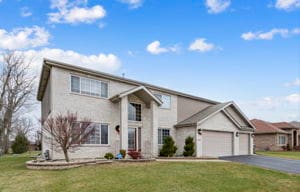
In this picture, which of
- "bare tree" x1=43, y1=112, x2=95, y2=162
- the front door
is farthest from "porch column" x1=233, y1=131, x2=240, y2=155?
"bare tree" x1=43, y1=112, x2=95, y2=162

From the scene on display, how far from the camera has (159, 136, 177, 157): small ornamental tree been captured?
84.1 feet

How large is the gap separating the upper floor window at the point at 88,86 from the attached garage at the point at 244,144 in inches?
610

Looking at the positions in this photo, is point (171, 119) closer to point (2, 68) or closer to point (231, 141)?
point (231, 141)

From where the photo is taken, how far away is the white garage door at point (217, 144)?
28234 mm

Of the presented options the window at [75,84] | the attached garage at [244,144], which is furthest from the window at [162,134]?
the window at [75,84]

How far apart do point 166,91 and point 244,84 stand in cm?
641

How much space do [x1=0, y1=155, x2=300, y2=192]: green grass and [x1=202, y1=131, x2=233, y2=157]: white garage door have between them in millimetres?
10076

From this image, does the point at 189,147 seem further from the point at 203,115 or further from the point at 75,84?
the point at 75,84

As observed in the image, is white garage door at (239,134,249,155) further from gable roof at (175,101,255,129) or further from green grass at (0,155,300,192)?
green grass at (0,155,300,192)

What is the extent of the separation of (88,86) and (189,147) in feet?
31.5

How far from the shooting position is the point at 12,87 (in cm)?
4084

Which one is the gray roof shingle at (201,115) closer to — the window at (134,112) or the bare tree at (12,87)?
the window at (134,112)

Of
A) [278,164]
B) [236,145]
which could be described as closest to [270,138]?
[236,145]

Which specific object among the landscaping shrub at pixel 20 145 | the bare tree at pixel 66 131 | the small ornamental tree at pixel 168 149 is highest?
the bare tree at pixel 66 131
